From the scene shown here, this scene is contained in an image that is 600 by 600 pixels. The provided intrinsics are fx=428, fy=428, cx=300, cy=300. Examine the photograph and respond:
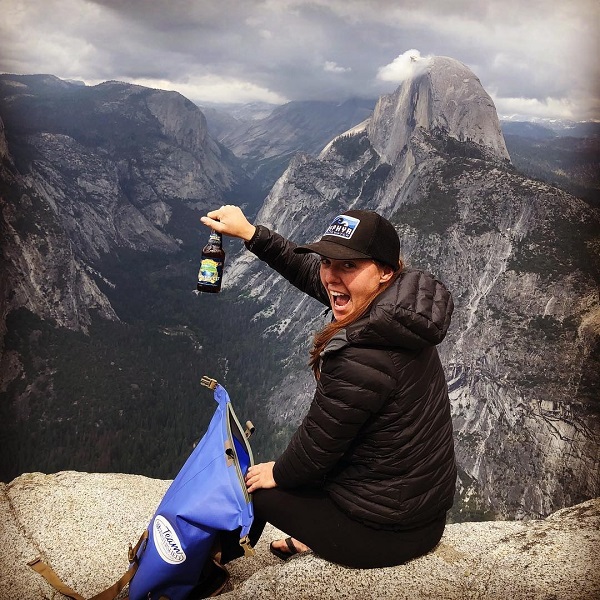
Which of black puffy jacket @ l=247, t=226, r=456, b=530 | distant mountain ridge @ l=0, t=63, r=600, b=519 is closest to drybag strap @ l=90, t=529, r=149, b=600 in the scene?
black puffy jacket @ l=247, t=226, r=456, b=530

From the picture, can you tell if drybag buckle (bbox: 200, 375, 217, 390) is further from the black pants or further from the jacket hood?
the jacket hood

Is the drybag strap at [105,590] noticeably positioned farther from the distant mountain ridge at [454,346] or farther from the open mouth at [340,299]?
the distant mountain ridge at [454,346]

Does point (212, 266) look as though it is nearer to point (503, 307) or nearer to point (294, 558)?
point (294, 558)

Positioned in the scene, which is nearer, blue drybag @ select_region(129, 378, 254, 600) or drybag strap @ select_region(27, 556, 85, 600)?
blue drybag @ select_region(129, 378, 254, 600)

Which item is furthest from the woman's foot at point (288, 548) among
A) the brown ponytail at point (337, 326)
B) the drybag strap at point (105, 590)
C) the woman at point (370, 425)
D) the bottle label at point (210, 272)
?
the bottle label at point (210, 272)

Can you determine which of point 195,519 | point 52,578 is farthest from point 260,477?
point 52,578

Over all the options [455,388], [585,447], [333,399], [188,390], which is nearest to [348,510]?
[333,399]

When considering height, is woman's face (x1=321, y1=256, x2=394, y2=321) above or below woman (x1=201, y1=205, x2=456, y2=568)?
above
